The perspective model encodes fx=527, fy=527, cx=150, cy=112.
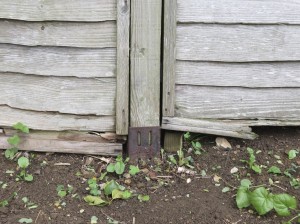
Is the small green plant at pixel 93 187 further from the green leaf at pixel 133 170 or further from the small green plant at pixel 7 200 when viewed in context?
the small green plant at pixel 7 200

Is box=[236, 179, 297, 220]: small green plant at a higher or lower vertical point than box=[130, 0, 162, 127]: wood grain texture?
lower

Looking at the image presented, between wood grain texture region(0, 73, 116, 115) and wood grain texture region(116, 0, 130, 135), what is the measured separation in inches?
2.3

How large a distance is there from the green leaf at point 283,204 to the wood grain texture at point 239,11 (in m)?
1.07

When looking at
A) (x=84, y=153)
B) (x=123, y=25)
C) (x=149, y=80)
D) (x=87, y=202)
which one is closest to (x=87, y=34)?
(x=123, y=25)

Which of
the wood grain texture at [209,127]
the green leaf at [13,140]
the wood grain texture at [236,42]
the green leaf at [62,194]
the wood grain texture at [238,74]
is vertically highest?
the wood grain texture at [236,42]

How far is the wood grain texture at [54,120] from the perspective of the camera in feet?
11.2

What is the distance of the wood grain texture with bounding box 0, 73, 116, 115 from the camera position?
3334mm

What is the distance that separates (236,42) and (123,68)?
72cm

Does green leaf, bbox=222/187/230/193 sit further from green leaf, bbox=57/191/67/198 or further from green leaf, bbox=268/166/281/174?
green leaf, bbox=57/191/67/198

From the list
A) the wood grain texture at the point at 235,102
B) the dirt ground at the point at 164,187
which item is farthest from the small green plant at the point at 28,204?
the wood grain texture at the point at 235,102

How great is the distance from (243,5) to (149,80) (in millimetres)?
730

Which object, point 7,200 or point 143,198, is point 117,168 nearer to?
point 143,198

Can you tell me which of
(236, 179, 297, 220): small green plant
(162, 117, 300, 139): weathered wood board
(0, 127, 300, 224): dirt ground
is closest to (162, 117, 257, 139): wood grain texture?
(162, 117, 300, 139): weathered wood board

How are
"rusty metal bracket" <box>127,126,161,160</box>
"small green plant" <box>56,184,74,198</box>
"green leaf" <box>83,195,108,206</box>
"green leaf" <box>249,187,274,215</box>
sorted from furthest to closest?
1. "rusty metal bracket" <box>127,126,161,160</box>
2. "small green plant" <box>56,184,74,198</box>
3. "green leaf" <box>83,195,108,206</box>
4. "green leaf" <box>249,187,274,215</box>
